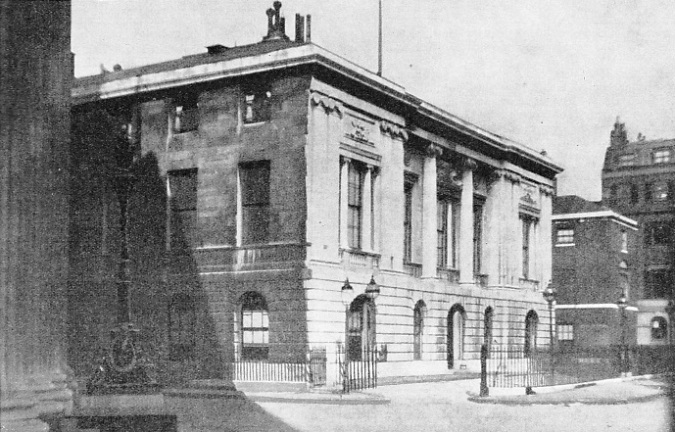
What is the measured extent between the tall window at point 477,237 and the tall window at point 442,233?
350 centimetres

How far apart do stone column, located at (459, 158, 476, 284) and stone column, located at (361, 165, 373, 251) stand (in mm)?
8636

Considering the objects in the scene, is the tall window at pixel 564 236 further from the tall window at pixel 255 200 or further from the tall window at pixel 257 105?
the tall window at pixel 257 105

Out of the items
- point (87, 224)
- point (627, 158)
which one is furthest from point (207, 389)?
point (627, 158)

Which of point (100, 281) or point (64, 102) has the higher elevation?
point (64, 102)

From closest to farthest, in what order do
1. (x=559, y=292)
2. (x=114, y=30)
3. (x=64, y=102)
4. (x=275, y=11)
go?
1. (x=64, y=102)
2. (x=114, y=30)
3. (x=275, y=11)
4. (x=559, y=292)

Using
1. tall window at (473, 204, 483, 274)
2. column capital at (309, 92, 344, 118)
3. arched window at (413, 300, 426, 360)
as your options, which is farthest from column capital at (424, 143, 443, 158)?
Answer: column capital at (309, 92, 344, 118)

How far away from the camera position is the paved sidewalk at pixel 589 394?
21625mm

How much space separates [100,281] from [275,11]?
35.6 ft

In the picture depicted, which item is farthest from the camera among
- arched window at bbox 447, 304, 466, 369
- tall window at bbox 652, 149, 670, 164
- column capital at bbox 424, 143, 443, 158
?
tall window at bbox 652, 149, 670, 164

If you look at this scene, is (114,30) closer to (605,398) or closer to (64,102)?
(64,102)

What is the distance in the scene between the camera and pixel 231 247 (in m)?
28.8

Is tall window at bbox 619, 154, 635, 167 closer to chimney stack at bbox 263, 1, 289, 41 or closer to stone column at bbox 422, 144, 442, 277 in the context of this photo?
stone column at bbox 422, 144, 442, 277

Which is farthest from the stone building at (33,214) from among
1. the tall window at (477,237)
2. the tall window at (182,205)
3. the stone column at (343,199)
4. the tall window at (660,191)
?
the tall window at (660,191)

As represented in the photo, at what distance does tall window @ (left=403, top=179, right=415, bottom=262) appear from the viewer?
1401 inches
